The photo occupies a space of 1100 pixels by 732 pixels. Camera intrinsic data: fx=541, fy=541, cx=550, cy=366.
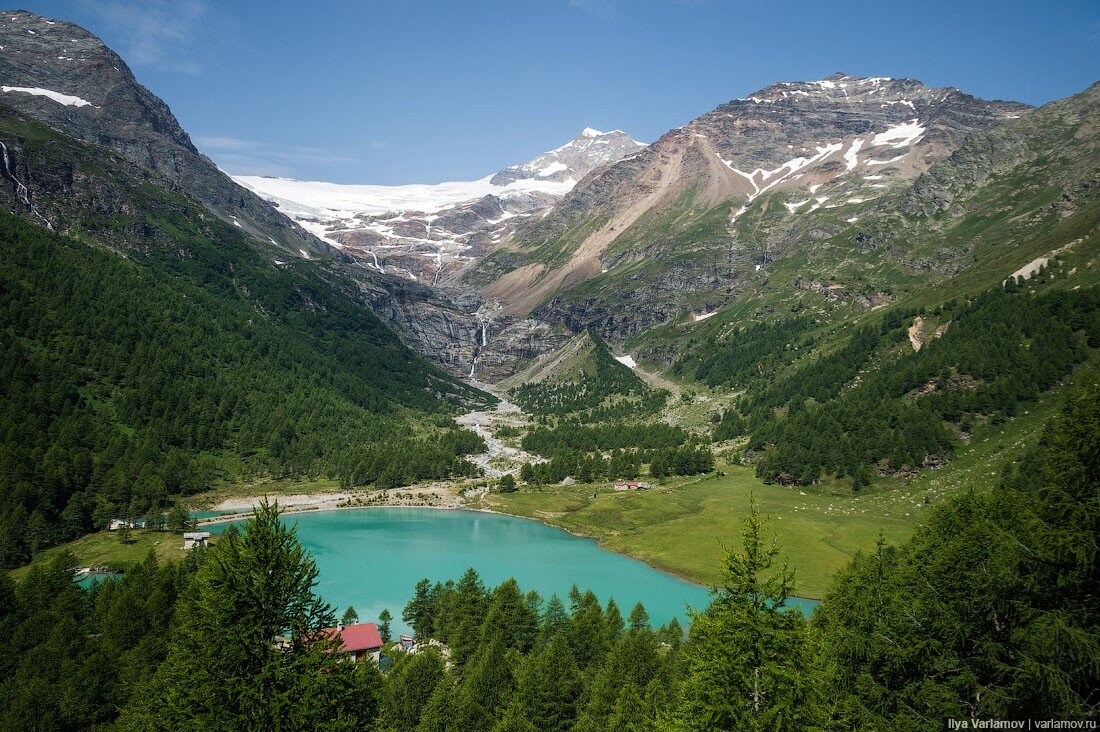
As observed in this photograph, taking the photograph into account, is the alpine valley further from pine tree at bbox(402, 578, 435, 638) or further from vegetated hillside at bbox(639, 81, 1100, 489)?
vegetated hillside at bbox(639, 81, 1100, 489)

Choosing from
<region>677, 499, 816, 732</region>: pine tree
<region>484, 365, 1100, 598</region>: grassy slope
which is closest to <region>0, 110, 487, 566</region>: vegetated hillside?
<region>484, 365, 1100, 598</region>: grassy slope

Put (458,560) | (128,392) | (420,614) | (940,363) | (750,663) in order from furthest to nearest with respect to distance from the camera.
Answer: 1. (128,392)
2. (940,363)
3. (458,560)
4. (420,614)
5. (750,663)

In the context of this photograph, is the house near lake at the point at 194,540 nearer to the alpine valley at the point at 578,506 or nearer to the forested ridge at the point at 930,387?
the alpine valley at the point at 578,506

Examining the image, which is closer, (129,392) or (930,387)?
(930,387)

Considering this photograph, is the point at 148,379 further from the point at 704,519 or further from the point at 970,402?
the point at 970,402

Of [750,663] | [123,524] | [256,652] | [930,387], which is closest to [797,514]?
[930,387]

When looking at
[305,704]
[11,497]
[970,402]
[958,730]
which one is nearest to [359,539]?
[11,497]

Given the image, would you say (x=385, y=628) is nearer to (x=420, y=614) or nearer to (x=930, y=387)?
(x=420, y=614)
